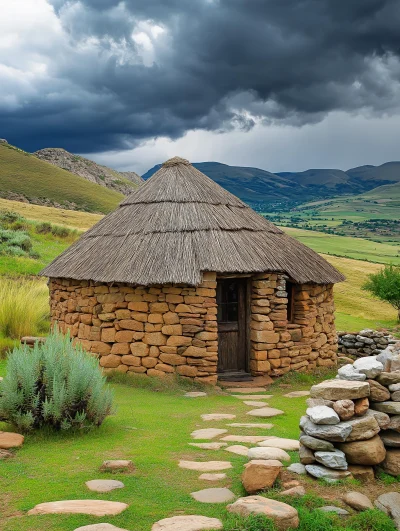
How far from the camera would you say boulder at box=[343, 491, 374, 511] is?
4457 millimetres

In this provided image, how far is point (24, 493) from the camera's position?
4.47 metres

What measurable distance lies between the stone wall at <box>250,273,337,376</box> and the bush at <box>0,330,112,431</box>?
4.53m

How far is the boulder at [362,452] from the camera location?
5.04m

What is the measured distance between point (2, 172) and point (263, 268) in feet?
218

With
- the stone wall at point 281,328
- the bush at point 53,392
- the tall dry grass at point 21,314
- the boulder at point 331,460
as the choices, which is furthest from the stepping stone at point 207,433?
the tall dry grass at point 21,314

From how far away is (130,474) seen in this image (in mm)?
4852

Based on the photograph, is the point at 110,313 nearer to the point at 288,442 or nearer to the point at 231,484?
the point at 288,442

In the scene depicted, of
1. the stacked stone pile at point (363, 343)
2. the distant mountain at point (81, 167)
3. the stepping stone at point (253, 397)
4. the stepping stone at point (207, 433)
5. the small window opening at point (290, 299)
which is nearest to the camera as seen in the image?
the stepping stone at point (207, 433)

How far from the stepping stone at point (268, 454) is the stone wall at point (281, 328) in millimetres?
5084

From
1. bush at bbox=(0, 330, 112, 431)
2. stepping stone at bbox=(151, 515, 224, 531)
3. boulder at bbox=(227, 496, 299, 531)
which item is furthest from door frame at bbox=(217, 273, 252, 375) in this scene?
stepping stone at bbox=(151, 515, 224, 531)

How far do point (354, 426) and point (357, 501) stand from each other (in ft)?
2.45

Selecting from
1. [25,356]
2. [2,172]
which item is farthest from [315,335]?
[2,172]

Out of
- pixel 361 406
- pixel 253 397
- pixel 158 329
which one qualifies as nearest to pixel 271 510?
pixel 361 406

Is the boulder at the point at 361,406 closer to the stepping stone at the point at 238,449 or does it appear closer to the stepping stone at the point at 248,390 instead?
the stepping stone at the point at 238,449
